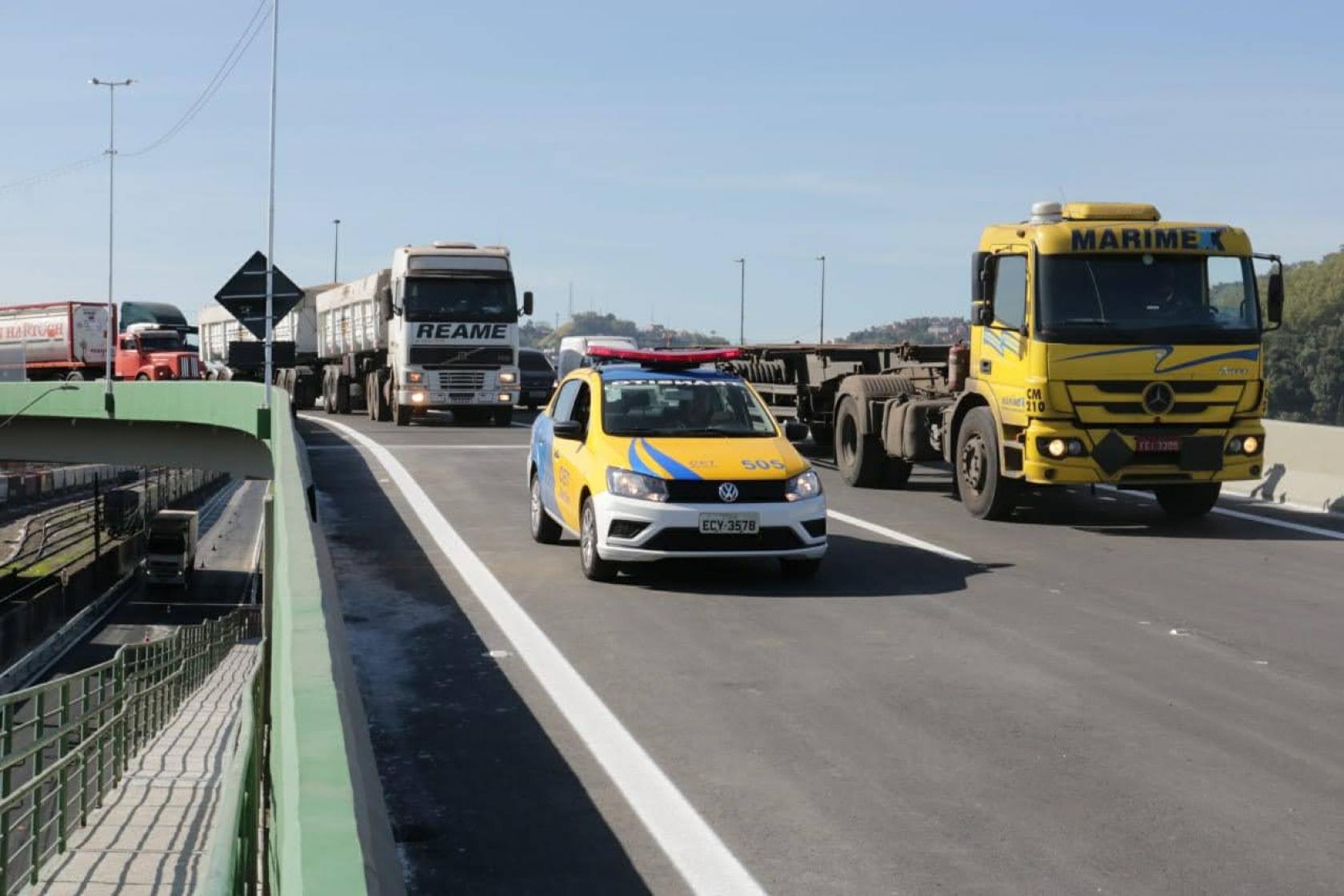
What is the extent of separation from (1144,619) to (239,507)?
110263 mm

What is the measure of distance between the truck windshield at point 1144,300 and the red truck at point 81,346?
1819 inches

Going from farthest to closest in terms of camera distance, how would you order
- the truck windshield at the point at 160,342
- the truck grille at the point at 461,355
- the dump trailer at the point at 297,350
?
the truck windshield at the point at 160,342, the dump trailer at the point at 297,350, the truck grille at the point at 461,355

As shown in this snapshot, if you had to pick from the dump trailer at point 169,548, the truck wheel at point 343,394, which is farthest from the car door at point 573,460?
the dump trailer at point 169,548

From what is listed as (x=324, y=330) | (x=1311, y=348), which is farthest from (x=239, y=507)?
(x=1311, y=348)

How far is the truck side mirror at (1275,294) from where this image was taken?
1511 cm

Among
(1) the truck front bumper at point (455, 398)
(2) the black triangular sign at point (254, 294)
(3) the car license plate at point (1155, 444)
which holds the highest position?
(2) the black triangular sign at point (254, 294)

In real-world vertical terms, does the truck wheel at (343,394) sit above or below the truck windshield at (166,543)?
above

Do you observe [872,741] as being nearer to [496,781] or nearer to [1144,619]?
[496,781]

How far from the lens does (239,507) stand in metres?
116

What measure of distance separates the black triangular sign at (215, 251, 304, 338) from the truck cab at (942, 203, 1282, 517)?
1098cm

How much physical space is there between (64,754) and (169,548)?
54.2 metres

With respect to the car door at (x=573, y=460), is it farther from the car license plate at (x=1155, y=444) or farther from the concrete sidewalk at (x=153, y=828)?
the car license plate at (x=1155, y=444)

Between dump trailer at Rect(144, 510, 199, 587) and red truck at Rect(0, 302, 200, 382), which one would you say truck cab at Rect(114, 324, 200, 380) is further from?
dump trailer at Rect(144, 510, 199, 587)

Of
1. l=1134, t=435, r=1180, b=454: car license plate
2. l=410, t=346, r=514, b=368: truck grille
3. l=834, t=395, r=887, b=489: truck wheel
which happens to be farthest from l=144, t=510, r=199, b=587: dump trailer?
l=1134, t=435, r=1180, b=454: car license plate
